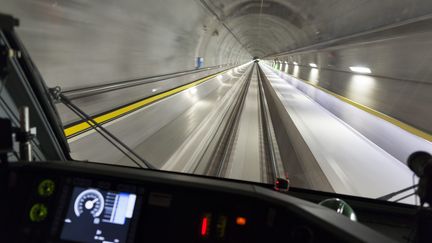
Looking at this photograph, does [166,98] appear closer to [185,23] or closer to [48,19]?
[185,23]

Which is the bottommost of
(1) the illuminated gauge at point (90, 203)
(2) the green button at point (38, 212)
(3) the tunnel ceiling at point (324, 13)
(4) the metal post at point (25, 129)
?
(2) the green button at point (38, 212)

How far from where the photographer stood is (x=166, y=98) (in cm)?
641

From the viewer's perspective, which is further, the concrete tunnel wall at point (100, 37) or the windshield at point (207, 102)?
the windshield at point (207, 102)

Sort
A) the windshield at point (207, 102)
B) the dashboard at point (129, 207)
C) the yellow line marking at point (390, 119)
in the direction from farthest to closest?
the yellow line marking at point (390, 119), the windshield at point (207, 102), the dashboard at point (129, 207)

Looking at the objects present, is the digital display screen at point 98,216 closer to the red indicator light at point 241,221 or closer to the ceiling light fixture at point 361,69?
the red indicator light at point 241,221

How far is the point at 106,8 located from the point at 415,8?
386cm

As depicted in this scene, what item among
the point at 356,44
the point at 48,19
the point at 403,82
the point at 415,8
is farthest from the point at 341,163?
the point at 48,19

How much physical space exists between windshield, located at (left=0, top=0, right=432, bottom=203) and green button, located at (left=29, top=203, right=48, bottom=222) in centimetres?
75

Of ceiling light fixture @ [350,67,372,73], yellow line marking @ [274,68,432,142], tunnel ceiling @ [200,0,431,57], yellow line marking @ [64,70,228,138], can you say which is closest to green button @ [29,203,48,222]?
yellow line marking @ [64,70,228,138]

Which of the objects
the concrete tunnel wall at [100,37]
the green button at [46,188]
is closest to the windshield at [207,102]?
the concrete tunnel wall at [100,37]

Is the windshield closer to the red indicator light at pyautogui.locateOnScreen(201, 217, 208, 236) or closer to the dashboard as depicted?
the dashboard

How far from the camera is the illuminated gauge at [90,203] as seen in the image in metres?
1.79

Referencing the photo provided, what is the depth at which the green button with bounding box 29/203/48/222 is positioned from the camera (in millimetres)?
1790

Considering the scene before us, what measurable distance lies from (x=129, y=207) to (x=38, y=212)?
49 cm
